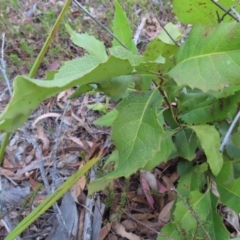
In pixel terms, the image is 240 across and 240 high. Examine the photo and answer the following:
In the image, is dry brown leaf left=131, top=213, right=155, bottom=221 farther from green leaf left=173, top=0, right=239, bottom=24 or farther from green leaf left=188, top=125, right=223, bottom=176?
green leaf left=173, top=0, right=239, bottom=24

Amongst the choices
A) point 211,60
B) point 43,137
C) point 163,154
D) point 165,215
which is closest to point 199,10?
point 211,60

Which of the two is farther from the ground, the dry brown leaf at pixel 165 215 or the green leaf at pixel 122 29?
the green leaf at pixel 122 29

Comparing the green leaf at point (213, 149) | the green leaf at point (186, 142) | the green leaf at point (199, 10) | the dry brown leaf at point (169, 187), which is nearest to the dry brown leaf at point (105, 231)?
the dry brown leaf at point (169, 187)

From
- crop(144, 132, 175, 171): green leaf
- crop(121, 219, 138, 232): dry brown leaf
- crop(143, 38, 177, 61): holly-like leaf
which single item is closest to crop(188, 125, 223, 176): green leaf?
crop(144, 132, 175, 171): green leaf

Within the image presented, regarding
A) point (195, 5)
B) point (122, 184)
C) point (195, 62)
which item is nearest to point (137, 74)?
point (195, 62)

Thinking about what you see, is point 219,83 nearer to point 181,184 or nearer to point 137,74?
point 137,74

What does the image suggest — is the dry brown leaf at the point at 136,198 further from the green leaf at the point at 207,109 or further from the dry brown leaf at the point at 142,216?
the green leaf at the point at 207,109
